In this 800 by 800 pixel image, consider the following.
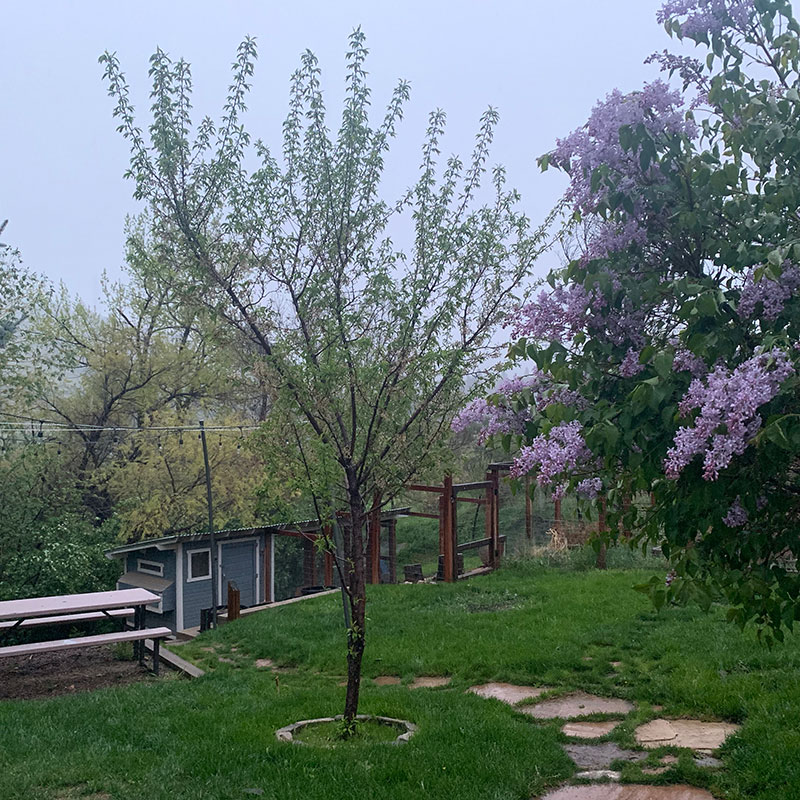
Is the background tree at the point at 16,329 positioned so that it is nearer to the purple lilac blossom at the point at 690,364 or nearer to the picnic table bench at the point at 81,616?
the picnic table bench at the point at 81,616

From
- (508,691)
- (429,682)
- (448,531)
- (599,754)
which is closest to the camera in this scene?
(599,754)

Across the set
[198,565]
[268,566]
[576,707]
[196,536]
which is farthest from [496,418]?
[268,566]

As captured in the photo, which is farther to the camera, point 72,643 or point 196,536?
point 196,536

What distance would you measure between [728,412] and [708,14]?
1906 millimetres

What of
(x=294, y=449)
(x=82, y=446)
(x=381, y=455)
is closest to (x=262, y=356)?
(x=294, y=449)

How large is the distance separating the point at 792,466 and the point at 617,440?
0.91 meters

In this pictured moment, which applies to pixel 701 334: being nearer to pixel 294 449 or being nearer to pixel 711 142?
pixel 711 142

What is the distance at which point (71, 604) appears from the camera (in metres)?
9.95

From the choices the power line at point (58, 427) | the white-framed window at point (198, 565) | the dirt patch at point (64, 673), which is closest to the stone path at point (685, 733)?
the dirt patch at point (64, 673)

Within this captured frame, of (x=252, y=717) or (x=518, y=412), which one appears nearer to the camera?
(x=518, y=412)

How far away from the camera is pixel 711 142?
3191 mm

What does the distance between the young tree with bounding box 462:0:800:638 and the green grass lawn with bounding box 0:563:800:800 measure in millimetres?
2281

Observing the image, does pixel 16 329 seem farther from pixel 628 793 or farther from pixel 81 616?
pixel 628 793

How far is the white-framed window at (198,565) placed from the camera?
1942 centimetres
